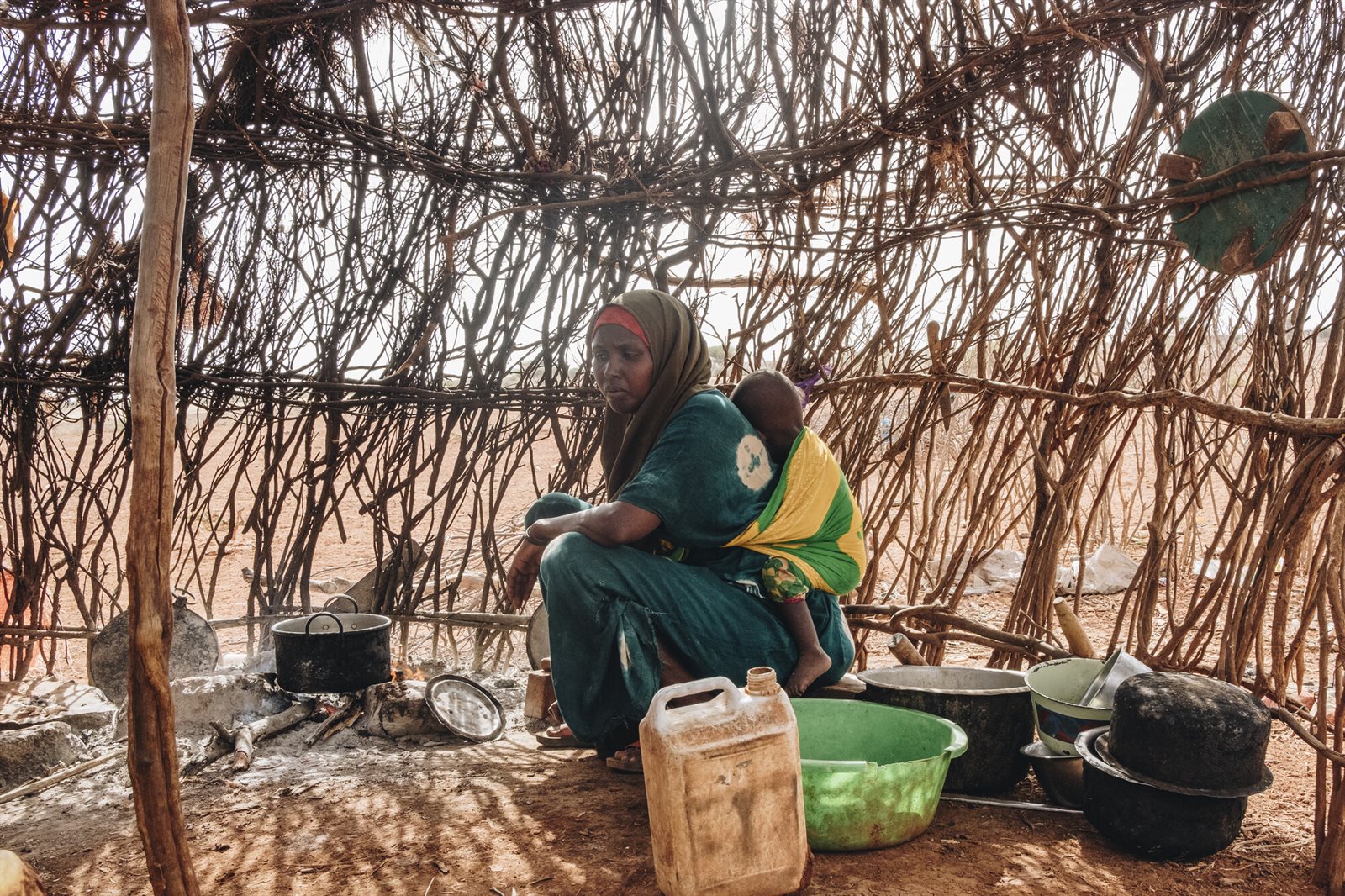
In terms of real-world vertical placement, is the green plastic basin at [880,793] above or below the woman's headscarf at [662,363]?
below

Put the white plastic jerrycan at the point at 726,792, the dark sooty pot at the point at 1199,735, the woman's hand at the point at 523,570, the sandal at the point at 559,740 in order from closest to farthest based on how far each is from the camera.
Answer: the white plastic jerrycan at the point at 726,792, the dark sooty pot at the point at 1199,735, the woman's hand at the point at 523,570, the sandal at the point at 559,740

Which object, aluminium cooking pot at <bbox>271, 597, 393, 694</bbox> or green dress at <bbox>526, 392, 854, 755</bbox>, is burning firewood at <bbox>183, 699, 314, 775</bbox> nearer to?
aluminium cooking pot at <bbox>271, 597, 393, 694</bbox>

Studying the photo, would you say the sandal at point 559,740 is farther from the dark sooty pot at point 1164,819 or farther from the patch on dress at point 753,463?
the dark sooty pot at point 1164,819

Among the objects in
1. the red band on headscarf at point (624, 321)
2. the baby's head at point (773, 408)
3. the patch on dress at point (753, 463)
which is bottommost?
the patch on dress at point (753, 463)

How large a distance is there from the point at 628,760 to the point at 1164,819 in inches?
52.3

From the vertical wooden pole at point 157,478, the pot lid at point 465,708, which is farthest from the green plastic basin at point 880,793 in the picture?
the pot lid at point 465,708

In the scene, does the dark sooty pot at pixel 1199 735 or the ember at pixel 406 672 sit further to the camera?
the ember at pixel 406 672

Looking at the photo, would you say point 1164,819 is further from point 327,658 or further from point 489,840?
point 327,658

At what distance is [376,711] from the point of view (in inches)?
128

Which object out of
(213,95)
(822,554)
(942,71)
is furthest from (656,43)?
(822,554)

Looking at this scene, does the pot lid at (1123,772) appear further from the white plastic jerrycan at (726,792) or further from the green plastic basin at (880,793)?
the white plastic jerrycan at (726,792)

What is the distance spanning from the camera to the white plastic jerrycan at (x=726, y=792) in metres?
1.76

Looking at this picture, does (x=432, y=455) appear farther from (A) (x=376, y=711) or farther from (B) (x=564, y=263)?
(A) (x=376, y=711)

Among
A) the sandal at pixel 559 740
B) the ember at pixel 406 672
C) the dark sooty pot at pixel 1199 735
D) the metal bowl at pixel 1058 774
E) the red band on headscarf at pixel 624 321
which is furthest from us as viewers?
the ember at pixel 406 672
